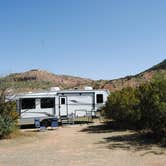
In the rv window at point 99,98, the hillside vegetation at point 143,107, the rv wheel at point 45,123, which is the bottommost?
the rv wheel at point 45,123

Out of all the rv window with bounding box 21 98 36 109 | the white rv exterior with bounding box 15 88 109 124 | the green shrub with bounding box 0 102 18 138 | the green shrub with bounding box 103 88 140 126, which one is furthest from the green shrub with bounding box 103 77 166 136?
the green shrub with bounding box 0 102 18 138

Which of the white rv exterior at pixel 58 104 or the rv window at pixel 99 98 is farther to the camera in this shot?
the rv window at pixel 99 98

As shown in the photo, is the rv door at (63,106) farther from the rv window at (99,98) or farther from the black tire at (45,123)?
the rv window at (99,98)

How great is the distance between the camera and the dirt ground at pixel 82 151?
469 inches

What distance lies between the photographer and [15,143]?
54.6 feet

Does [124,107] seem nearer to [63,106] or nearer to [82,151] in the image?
[63,106]

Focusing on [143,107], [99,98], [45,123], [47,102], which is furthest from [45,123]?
[143,107]

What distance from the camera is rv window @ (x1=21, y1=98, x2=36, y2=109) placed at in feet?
80.6

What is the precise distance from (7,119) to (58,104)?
729 centimetres

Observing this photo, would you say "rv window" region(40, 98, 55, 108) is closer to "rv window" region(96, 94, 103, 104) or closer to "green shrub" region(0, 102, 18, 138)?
"rv window" region(96, 94, 103, 104)

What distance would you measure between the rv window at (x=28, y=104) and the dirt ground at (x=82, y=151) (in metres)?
6.29

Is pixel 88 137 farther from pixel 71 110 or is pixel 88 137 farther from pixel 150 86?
pixel 71 110

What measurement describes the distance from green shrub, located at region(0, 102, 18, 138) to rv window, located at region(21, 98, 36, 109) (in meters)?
4.35

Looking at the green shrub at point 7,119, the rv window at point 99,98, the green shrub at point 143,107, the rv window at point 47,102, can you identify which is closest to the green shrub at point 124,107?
the green shrub at point 143,107
